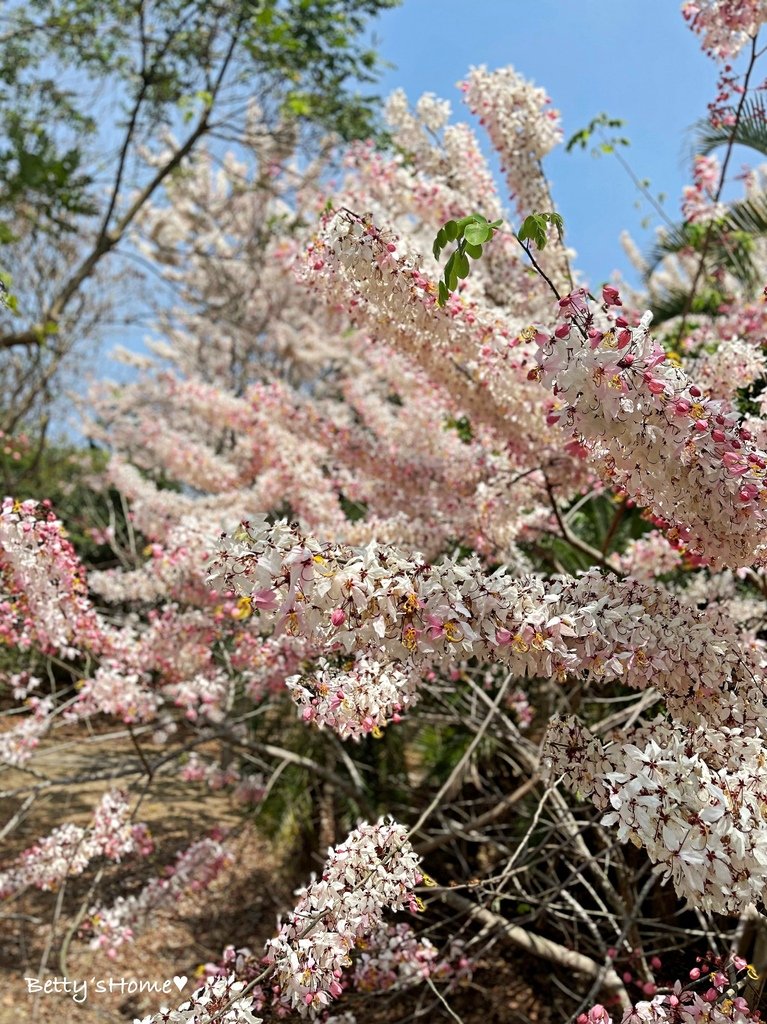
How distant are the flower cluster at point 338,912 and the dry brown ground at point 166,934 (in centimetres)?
214

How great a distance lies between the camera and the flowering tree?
1.34 metres

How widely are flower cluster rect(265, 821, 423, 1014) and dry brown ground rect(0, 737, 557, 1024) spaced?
214cm

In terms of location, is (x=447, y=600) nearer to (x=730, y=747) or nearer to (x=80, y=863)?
(x=730, y=747)

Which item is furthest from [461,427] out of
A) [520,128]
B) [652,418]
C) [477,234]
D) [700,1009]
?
[700,1009]

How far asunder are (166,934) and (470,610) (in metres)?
5.25

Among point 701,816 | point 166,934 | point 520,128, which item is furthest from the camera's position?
point 166,934

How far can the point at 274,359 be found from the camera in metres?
11.8

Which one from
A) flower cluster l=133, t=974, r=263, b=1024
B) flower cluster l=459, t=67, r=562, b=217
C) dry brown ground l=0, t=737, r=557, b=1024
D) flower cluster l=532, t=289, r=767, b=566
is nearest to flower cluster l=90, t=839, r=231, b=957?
dry brown ground l=0, t=737, r=557, b=1024

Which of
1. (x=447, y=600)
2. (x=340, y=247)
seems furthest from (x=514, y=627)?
(x=340, y=247)

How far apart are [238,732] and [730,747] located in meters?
3.44

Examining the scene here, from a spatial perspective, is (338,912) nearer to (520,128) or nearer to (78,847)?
(78,847)

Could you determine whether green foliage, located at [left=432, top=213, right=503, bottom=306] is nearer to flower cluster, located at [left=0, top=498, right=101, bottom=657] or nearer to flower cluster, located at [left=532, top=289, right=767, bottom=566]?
flower cluster, located at [left=532, top=289, right=767, bottom=566]

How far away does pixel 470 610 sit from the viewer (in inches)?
54.2

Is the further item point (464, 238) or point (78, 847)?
point (78, 847)
